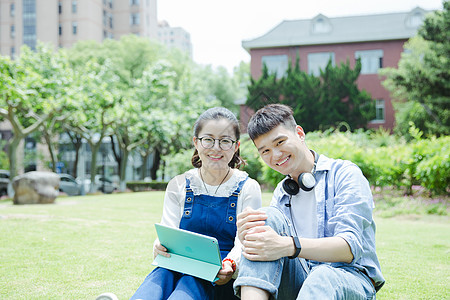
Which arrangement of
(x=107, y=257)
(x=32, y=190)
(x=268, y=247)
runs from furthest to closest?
(x=32, y=190), (x=107, y=257), (x=268, y=247)

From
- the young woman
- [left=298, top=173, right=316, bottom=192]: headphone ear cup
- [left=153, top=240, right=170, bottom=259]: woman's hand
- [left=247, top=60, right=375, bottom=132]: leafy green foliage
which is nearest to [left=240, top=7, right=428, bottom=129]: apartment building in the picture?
[left=247, top=60, right=375, bottom=132]: leafy green foliage

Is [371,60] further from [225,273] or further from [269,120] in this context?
[225,273]

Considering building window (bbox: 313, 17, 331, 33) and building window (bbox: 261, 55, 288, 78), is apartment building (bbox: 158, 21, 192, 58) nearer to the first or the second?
building window (bbox: 313, 17, 331, 33)

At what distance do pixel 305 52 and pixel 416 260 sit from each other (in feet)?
68.1

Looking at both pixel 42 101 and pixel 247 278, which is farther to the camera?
pixel 42 101

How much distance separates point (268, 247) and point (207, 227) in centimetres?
66

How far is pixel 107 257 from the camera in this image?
4246mm

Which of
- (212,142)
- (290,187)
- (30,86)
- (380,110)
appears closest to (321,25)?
(380,110)

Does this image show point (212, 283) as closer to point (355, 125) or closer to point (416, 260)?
point (416, 260)

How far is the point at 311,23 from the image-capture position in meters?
24.1

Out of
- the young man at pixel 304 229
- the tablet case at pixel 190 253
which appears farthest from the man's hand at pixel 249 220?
the tablet case at pixel 190 253

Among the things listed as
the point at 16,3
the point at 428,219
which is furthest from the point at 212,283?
the point at 16,3

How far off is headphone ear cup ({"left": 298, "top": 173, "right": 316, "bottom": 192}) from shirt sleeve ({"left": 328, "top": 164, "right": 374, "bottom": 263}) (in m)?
0.11

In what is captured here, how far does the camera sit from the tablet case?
6.61 feet
